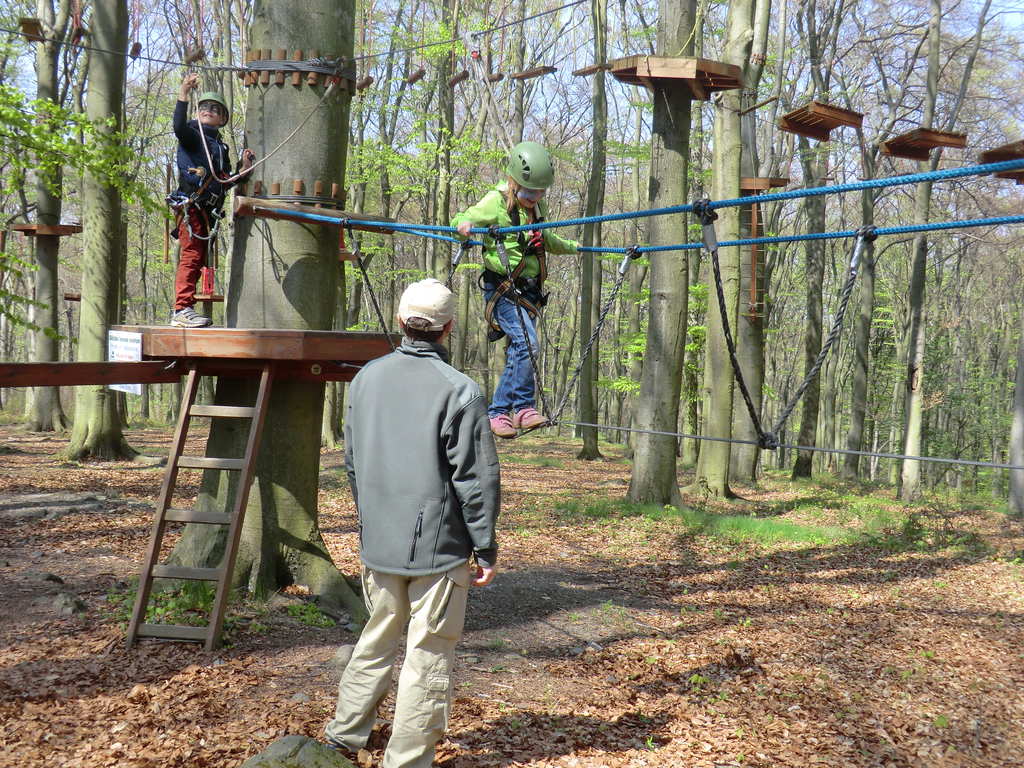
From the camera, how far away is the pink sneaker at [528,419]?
16.0 ft

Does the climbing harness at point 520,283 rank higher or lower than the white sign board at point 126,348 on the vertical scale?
higher

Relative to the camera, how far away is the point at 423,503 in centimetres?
312

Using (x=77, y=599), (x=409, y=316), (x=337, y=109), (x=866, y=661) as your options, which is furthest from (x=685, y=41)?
(x=77, y=599)

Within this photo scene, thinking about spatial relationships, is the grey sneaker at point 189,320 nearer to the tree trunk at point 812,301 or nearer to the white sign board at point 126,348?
the white sign board at point 126,348

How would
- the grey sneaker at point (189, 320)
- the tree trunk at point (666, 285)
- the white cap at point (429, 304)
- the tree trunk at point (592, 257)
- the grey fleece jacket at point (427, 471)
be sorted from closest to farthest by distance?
the grey fleece jacket at point (427, 471)
the white cap at point (429, 304)
the grey sneaker at point (189, 320)
the tree trunk at point (666, 285)
the tree trunk at point (592, 257)

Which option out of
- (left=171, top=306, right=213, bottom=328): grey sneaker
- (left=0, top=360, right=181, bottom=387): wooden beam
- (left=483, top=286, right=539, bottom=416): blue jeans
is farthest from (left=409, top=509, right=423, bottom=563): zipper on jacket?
(left=171, top=306, right=213, bottom=328): grey sneaker

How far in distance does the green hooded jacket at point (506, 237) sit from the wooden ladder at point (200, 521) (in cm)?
149

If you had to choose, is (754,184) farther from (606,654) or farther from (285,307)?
(285,307)

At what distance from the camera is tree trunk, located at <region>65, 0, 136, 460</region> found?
11.4m

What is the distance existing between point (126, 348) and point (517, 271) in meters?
2.36

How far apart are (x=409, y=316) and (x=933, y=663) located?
15.9ft

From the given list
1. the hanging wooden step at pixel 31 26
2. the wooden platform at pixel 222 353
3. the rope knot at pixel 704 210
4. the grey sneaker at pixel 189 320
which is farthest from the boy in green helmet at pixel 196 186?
the hanging wooden step at pixel 31 26

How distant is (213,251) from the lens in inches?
231

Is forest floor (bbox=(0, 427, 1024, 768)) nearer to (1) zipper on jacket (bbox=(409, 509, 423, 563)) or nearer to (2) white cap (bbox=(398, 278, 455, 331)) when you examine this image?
(1) zipper on jacket (bbox=(409, 509, 423, 563))
